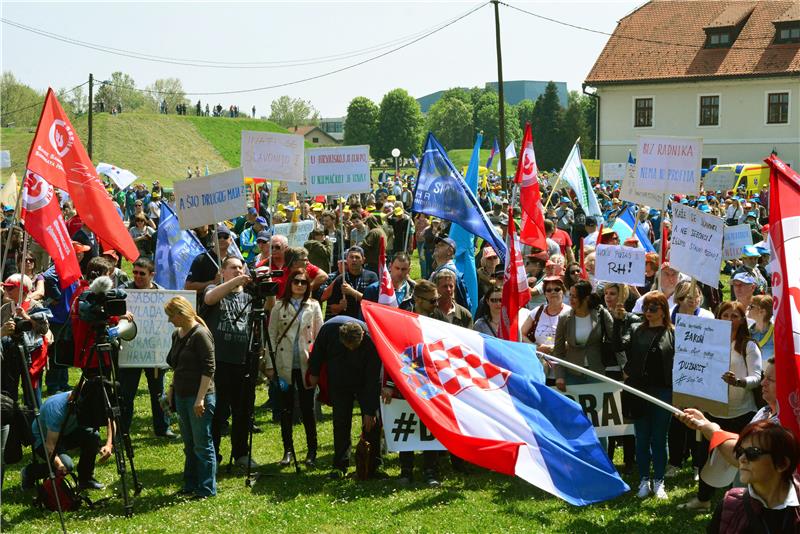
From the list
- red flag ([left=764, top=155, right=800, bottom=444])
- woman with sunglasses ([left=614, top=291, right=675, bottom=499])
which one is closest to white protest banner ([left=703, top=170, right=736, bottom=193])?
woman with sunglasses ([left=614, top=291, right=675, bottom=499])

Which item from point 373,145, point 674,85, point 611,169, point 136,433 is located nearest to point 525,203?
point 136,433

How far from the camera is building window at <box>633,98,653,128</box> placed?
59.9 metres

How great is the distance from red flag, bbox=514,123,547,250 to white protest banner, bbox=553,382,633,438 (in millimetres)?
3009

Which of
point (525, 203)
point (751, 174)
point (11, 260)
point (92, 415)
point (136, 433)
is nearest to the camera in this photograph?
point (92, 415)

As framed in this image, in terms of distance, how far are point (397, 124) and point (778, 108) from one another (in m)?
53.1

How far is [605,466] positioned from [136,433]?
6.25 metres

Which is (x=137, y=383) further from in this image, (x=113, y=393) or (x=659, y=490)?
(x=659, y=490)

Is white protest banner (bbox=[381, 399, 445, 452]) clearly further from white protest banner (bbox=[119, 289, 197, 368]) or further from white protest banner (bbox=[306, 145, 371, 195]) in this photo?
white protest banner (bbox=[306, 145, 371, 195])

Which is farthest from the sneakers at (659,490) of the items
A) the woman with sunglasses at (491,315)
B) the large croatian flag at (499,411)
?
the large croatian flag at (499,411)

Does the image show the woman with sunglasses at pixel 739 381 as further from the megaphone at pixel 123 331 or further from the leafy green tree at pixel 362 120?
the leafy green tree at pixel 362 120

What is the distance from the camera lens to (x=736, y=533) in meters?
4.16

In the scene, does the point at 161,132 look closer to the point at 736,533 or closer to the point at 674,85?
the point at 674,85

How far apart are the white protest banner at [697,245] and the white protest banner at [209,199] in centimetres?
444

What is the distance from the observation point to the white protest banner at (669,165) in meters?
10.7
